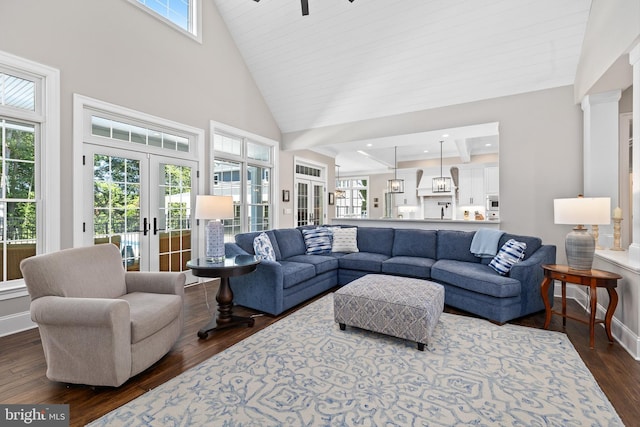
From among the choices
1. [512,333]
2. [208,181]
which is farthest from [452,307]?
[208,181]

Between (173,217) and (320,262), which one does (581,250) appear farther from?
(173,217)

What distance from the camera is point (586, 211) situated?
9.32 feet

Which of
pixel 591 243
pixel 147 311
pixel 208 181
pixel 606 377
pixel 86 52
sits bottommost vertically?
pixel 606 377

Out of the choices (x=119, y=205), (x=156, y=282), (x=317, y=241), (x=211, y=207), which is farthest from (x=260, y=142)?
(x=156, y=282)

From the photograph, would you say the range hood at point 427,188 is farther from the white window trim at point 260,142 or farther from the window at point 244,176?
the window at point 244,176

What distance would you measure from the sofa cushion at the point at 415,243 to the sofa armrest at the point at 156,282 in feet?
10.4

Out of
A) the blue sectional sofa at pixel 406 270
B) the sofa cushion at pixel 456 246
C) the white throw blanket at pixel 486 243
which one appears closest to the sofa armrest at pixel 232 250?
the blue sectional sofa at pixel 406 270

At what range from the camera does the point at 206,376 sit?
209 centimetres

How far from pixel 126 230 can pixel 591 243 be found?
16.9ft

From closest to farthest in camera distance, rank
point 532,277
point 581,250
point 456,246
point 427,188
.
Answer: point 581,250
point 532,277
point 456,246
point 427,188

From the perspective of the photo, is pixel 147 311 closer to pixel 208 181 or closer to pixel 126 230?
pixel 126 230

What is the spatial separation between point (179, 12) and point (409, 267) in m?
5.01

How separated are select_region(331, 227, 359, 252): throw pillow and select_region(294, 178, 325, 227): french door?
7.19 feet

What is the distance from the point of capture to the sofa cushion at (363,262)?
4.20m
